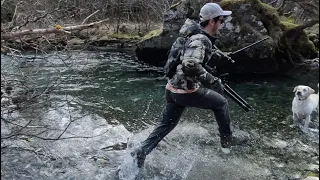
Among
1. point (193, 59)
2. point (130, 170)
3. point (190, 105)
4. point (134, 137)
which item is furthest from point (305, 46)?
point (130, 170)

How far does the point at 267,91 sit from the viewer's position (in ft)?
35.3

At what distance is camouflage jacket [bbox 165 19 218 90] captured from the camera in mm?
4906

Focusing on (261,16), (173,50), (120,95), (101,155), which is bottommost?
(120,95)

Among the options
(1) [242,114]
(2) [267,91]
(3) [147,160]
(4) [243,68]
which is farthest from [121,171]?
(4) [243,68]

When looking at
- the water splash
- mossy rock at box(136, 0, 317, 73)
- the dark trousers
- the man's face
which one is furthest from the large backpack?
mossy rock at box(136, 0, 317, 73)

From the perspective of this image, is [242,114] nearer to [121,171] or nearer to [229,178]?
[229,178]

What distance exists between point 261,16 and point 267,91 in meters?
3.15

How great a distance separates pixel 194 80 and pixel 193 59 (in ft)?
1.40

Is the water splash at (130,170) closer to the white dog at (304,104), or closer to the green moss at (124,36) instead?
the white dog at (304,104)

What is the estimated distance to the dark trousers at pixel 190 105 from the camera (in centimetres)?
533

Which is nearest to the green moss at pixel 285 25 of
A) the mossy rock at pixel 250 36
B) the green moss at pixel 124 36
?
the mossy rock at pixel 250 36

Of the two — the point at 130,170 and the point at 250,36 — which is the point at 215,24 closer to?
the point at 130,170

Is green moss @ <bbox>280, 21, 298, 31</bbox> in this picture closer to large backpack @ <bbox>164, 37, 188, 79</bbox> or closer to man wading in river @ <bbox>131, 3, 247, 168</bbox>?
man wading in river @ <bbox>131, 3, 247, 168</bbox>

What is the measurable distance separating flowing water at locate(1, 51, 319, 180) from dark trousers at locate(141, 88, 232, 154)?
0.61 metres
